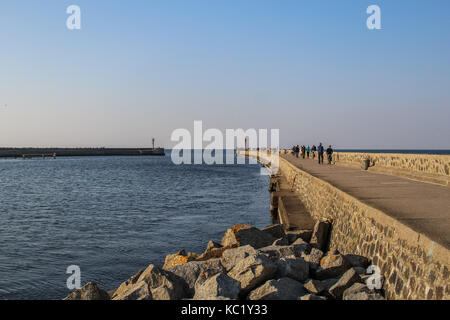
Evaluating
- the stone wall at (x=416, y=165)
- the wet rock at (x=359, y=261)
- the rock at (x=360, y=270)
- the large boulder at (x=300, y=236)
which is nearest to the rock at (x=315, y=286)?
the rock at (x=360, y=270)

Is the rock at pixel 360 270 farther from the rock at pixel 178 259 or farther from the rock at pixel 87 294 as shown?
the rock at pixel 87 294

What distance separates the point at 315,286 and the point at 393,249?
118cm

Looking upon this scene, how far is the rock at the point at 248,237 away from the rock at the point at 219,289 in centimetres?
348

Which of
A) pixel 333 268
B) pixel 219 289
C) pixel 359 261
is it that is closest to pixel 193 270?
pixel 219 289

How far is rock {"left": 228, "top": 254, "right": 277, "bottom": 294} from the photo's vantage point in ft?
18.1

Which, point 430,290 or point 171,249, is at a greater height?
point 430,290

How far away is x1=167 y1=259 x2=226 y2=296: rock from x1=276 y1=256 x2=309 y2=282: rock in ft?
2.88

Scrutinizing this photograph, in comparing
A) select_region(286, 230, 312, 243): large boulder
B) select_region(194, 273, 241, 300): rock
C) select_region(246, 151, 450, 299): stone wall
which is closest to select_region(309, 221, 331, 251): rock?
select_region(246, 151, 450, 299): stone wall

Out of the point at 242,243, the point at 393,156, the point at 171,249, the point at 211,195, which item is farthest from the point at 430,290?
the point at 211,195

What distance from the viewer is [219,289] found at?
16.7ft

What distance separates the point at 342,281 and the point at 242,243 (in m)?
3.43

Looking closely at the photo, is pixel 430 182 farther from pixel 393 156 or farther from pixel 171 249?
pixel 171 249

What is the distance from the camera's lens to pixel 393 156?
19328mm

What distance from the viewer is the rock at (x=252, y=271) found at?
5.53 m
